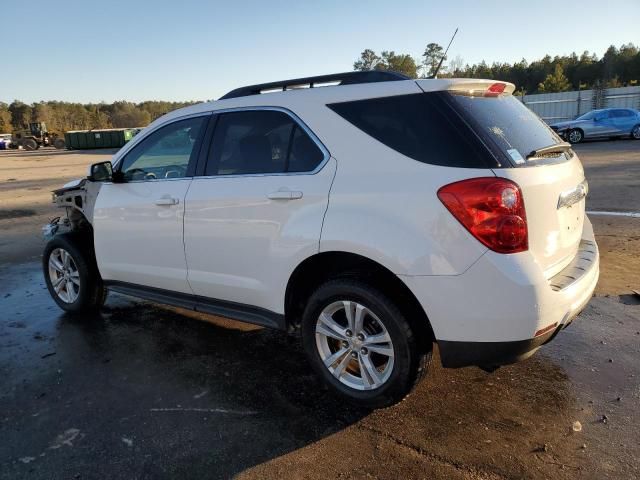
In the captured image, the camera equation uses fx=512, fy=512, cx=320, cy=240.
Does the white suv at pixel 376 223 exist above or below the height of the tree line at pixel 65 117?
below

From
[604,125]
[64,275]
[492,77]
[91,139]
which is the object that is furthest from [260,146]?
[492,77]

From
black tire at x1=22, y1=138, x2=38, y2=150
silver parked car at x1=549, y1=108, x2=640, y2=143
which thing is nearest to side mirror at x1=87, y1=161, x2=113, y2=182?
silver parked car at x1=549, y1=108, x2=640, y2=143

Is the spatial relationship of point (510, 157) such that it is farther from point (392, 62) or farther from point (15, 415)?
point (392, 62)

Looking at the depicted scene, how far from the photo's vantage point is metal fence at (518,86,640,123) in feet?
130

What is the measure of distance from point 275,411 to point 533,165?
206 centimetres

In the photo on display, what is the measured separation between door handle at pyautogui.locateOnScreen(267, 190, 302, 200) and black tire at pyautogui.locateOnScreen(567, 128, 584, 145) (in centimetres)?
2252

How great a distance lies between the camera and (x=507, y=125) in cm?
291

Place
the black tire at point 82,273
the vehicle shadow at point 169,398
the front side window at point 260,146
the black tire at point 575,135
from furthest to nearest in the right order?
the black tire at point 575,135, the black tire at point 82,273, the front side window at point 260,146, the vehicle shadow at point 169,398

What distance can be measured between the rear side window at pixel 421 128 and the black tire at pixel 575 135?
2232 centimetres

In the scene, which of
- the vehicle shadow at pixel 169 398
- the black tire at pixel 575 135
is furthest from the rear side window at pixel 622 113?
the vehicle shadow at pixel 169 398

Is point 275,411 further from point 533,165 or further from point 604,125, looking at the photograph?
point 604,125

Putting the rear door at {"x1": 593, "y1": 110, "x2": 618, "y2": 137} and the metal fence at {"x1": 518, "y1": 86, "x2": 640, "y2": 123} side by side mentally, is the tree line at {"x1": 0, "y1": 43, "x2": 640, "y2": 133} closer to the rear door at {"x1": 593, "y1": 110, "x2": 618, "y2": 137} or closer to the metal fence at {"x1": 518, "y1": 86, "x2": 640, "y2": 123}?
the metal fence at {"x1": 518, "y1": 86, "x2": 640, "y2": 123}

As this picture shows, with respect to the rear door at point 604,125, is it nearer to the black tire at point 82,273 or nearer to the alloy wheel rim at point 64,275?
the black tire at point 82,273

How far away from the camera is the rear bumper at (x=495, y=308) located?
2.50 metres
